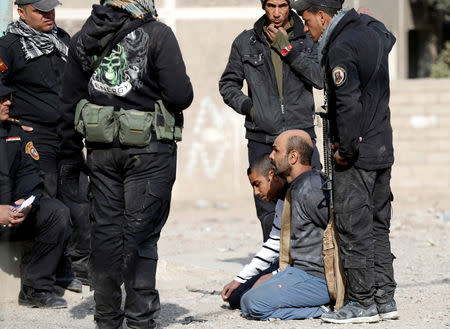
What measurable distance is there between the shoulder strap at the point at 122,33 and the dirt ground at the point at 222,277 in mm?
1708

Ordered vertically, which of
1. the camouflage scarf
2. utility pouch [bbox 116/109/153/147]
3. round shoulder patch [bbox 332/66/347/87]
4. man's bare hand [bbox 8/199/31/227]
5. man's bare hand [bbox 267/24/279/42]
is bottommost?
man's bare hand [bbox 8/199/31/227]

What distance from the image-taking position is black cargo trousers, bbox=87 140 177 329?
492cm

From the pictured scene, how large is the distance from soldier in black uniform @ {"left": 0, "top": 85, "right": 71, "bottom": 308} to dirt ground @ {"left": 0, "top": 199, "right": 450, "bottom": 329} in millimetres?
165

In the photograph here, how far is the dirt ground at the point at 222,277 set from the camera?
5602mm

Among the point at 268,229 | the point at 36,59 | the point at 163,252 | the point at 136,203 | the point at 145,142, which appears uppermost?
the point at 36,59

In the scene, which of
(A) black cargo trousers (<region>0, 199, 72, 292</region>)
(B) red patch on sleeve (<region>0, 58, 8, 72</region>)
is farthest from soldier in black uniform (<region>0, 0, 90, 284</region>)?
(A) black cargo trousers (<region>0, 199, 72, 292</region>)

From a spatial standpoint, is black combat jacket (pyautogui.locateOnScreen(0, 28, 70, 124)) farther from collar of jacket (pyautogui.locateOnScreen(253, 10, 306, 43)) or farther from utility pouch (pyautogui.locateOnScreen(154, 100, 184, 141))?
utility pouch (pyautogui.locateOnScreen(154, 100, 184, 141))

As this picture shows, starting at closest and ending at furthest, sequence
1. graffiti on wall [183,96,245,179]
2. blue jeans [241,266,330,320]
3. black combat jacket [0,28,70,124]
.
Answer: blue jeans [241,266,330,320] → black combat jacket [0,28,70,124] → graffiti on wall [183,96,245,179]

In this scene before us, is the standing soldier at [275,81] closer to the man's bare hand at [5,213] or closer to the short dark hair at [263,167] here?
the short dark hair at [263,167]

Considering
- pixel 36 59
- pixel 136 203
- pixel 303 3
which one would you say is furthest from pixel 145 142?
pixel 36 59

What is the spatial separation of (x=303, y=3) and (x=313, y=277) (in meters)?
1.65

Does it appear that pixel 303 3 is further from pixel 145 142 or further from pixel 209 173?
pixel 209 173

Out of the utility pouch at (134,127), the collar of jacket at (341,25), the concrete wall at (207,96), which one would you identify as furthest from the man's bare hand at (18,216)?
the concrete wall at (207,96)

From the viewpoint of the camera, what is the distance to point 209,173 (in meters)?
13.2
